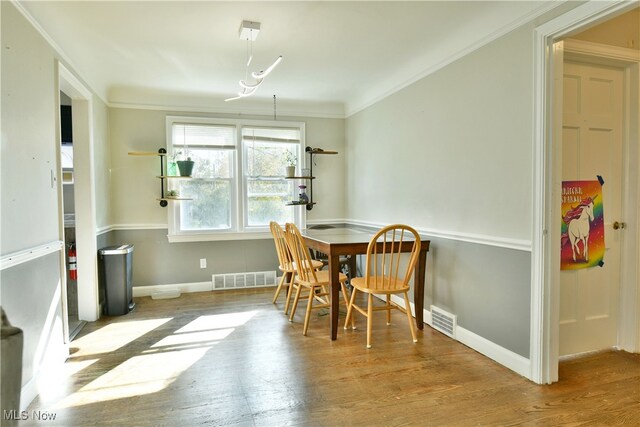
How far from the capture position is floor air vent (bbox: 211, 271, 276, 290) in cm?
450

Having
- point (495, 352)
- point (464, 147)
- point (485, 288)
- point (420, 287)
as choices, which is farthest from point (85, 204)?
point (495, 352)

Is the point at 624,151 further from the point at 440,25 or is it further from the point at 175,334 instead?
the point at 175,334

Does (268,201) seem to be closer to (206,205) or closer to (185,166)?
(206,205)

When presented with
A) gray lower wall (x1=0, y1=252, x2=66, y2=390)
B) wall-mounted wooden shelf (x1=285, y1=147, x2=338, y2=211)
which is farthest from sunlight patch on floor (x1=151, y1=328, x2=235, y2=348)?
wall-mounted wooden shelf (x1=285, y1=147, x2=338, y2=211)

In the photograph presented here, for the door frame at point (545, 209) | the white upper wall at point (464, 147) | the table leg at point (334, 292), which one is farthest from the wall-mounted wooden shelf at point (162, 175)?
the door frame at point (545, 209)

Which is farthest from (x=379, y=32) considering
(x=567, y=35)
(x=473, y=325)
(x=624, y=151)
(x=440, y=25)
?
(x=473, y=325)

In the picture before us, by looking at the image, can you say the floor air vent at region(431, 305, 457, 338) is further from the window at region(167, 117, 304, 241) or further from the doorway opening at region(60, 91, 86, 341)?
the doorway opening at region(60, 91, 86, 341)

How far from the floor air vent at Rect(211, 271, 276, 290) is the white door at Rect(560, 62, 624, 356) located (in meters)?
3.17

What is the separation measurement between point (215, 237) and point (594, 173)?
377cm

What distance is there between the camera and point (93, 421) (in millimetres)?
1826

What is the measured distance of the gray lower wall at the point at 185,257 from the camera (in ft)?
14.0

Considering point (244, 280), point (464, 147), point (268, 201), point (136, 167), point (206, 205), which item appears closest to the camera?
point (464, 147)

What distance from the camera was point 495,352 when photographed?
2494 millimetres

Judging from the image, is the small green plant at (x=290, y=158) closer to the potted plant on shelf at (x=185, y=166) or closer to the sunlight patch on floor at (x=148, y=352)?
the potted plant on shelf at (x=185, y=166)
